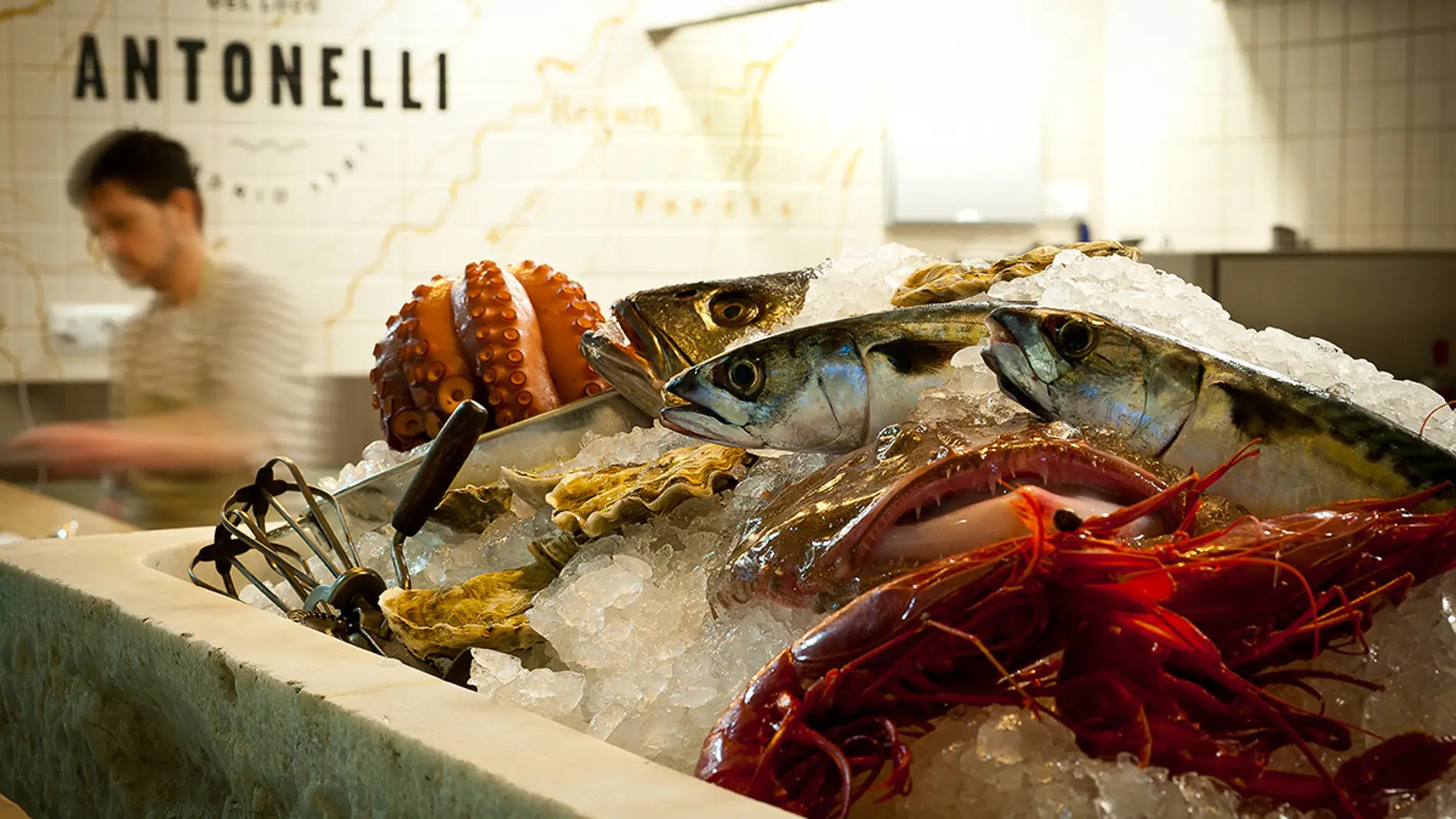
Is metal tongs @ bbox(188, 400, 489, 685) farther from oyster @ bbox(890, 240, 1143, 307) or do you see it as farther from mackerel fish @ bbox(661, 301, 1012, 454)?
oyster @ bbox(890, 240, 1143, 307)

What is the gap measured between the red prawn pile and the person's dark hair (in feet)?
9.37

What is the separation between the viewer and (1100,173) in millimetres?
5730

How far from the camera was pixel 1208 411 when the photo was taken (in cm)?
75

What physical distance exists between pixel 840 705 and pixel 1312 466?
30cm

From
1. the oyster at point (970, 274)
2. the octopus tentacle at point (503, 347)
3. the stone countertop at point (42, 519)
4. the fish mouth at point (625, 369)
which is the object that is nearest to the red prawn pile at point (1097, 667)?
the oyster at point (970, 274)

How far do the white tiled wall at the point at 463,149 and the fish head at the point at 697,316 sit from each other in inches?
132

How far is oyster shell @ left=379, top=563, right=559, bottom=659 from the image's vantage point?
893 mm

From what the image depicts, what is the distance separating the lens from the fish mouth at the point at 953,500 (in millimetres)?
690

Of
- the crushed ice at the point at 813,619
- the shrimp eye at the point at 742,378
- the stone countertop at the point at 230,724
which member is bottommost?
the stone countertop at the point at 230,724

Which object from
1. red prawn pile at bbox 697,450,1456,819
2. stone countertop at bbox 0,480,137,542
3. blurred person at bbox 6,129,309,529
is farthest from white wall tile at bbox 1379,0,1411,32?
red prawn pile at bbox 697,450,1456,819

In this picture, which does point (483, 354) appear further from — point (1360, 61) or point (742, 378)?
point (1360, 61)

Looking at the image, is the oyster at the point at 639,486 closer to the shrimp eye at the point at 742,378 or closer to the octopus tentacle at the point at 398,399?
the shrimp eye at the point at 742,378

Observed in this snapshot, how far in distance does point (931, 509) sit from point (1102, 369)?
14cm

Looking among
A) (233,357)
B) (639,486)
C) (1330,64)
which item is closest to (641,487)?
(639,486)
